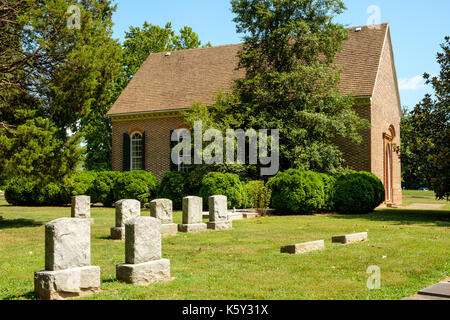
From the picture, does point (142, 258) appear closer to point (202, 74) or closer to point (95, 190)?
point (95, 190)

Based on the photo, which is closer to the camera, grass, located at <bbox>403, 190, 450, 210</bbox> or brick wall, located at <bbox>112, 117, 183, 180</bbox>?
brick wall, located at <bbox>112, 117, 183, 180</bbox>

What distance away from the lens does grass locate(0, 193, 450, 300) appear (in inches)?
216

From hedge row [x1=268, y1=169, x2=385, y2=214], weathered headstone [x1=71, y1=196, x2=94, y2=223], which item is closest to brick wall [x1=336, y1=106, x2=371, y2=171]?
hedge row [x1=268, y1=169, x2=385, y2=214]

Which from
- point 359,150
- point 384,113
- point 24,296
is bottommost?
point 24,296

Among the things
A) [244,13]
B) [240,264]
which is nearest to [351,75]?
[244,13]

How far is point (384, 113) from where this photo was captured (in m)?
24.6

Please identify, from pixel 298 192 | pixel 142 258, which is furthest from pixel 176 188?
pixel 142 258

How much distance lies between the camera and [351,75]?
75.8 ft

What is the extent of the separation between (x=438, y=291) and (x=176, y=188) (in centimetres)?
1641

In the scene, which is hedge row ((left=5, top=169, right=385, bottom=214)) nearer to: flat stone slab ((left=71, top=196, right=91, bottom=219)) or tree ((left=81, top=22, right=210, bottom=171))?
flat stone slab ((left=71, top=196, right=91, bottom=219))

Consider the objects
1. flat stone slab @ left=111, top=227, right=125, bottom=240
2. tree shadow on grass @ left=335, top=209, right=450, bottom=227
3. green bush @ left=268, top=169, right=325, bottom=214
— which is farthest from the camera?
green bush @ left=268, top=169, right=325, bottom=214

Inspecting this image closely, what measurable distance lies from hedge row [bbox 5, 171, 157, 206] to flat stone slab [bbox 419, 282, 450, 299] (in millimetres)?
18241

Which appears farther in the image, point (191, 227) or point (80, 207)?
point (80, 207)

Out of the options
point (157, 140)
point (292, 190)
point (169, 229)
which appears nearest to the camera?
point (169, 229)
